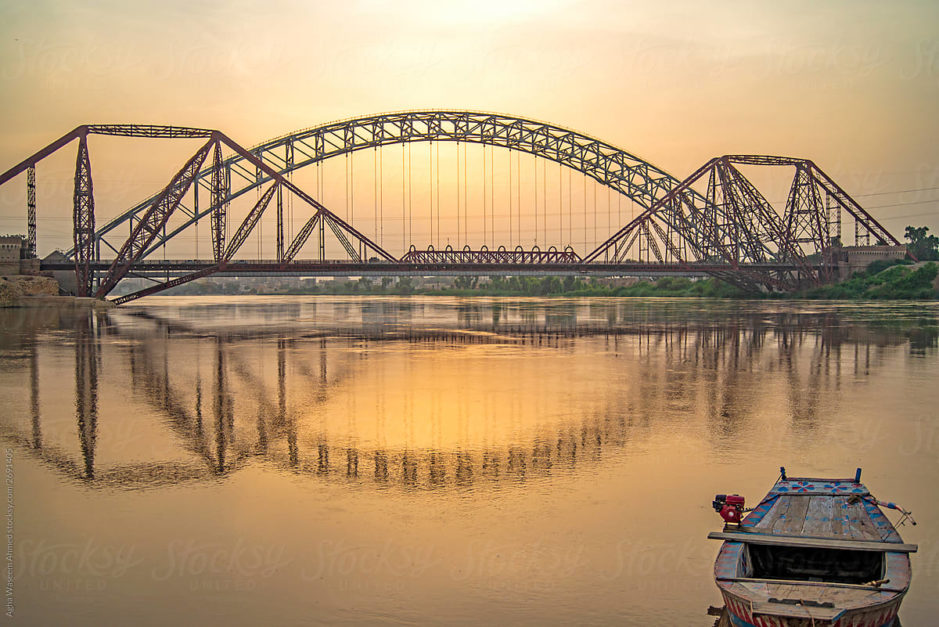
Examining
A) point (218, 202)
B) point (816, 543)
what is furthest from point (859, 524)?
point (218, 202)

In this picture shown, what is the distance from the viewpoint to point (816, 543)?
7.83 m

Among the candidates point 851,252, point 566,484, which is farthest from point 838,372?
point 851,252

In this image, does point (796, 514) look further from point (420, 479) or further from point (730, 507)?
point (420, 479)

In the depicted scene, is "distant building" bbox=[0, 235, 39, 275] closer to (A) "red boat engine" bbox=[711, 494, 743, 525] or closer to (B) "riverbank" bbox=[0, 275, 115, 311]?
(B) "riverbank" bbox=[0, 275, 115, 311]

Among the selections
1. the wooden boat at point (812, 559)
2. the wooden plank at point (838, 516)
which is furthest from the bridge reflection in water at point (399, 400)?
the wooden plank at point (838, 516)

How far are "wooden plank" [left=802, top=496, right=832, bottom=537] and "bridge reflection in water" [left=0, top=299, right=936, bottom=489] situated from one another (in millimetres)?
3949

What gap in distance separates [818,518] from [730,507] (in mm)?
913

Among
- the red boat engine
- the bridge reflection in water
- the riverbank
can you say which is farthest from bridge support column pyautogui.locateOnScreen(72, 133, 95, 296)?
the red boat engine

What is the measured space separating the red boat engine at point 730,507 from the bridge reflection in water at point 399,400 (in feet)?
10.3

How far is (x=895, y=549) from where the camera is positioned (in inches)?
301

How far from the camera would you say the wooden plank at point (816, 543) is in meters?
7.69

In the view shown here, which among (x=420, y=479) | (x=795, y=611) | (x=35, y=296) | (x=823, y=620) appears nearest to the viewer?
(x=823, y=620)

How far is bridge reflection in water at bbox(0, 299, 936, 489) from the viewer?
13383 mm

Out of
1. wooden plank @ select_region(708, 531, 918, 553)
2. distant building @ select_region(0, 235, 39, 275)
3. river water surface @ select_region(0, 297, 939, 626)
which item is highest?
distant building @ select_region(0, 235, 39, 275)
